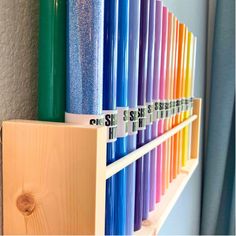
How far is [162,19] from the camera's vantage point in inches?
29.1

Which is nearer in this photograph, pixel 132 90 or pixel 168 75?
pixel 132 90

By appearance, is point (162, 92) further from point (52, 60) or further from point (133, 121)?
point (52, 60)

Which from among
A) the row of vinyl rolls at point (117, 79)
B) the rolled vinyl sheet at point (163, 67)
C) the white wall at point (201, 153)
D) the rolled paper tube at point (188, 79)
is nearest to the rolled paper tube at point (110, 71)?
the row of vinyl rolls at point (117, 79)

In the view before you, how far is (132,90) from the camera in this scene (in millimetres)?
563

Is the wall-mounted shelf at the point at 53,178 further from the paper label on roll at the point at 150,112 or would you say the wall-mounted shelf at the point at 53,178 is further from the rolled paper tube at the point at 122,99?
the paper label on roll at the point at 150,112

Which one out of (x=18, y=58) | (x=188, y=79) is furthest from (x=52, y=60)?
(x=188, y=79)

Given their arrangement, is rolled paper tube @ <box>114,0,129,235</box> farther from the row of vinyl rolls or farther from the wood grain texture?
the wood grain texture

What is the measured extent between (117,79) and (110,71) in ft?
0.14

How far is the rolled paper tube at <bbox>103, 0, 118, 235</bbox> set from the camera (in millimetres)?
451

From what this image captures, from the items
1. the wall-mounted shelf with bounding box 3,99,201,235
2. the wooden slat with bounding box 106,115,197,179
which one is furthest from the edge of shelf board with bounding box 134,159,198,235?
the wall-mounted shelf with bounding box 3,99,201,235

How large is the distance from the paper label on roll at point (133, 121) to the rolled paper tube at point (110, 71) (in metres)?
0.09

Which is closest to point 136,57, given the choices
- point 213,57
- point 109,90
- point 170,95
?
point 109,90

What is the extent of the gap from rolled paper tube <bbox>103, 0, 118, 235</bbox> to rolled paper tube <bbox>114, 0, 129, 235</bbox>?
0.02m

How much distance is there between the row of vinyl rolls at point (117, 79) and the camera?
0.40m
